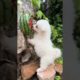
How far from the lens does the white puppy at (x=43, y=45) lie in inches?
37.3

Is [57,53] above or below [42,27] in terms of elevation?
below

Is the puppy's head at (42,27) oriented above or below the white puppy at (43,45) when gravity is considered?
above

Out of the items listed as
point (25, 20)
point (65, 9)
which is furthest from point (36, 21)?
point (65, 9)

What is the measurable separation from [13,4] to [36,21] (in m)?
0.15

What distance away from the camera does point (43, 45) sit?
97 centimetres

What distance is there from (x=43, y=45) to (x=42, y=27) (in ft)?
0.28

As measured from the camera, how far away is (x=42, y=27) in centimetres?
95

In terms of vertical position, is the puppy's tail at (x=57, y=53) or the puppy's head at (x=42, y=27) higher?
the puppy's head at (x=42, y=27)

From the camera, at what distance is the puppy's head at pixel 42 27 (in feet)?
3.06

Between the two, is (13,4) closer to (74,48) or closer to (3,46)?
(3,46)

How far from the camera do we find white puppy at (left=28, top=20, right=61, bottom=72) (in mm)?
948

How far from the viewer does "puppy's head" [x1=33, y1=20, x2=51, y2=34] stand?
0.93 meters

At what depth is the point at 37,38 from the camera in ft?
3.19

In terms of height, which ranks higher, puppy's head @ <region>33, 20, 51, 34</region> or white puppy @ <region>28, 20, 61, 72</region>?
puppy's head @ <region>33, 20, 51, 34</region>
